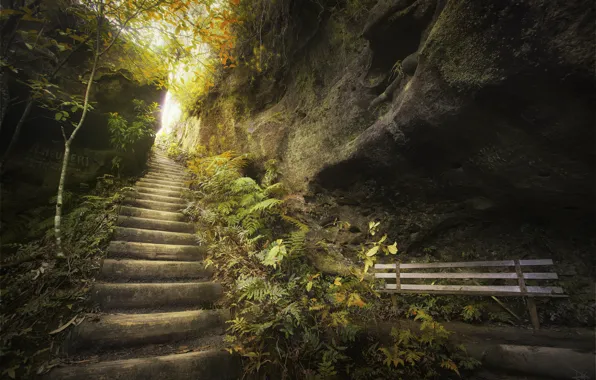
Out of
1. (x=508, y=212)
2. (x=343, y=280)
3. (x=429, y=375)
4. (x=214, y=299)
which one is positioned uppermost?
(x=508, y=212)

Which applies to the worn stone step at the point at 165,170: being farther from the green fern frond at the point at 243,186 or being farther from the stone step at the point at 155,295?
the stone step at the point at 155,295

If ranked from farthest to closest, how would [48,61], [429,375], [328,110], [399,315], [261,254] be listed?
[328,110], [48,61], [261,254], [399,315], [429,375]

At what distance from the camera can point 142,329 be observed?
311cm

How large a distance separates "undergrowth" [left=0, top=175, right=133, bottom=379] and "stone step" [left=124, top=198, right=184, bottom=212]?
86 cm

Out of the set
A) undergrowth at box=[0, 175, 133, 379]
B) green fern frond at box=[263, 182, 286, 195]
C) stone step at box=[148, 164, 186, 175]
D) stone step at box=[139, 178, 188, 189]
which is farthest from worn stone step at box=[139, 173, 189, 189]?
green fern frond at box=[263, 182, 286, 195]

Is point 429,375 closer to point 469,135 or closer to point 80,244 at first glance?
point 469,135

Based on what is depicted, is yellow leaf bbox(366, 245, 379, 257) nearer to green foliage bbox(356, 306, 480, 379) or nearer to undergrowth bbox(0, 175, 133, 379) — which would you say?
green foliage bbox(356, 306, 480, 379)

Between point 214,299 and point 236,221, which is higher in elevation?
point 236,221

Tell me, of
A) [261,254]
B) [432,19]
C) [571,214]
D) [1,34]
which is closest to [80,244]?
[261,254]

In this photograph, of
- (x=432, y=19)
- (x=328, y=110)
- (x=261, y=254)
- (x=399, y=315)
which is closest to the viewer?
(x=432, y=19)

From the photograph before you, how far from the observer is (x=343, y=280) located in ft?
15.9

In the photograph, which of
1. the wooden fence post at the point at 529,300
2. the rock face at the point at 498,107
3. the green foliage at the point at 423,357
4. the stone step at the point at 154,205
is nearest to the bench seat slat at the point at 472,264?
the wooden fence post at the point at 529,300

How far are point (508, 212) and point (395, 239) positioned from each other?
6.06ft

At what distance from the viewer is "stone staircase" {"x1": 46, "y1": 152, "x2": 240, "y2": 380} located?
8.87 ft
